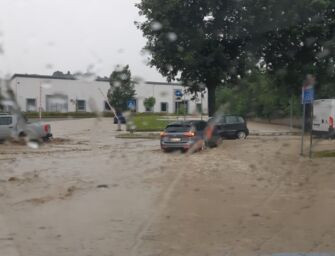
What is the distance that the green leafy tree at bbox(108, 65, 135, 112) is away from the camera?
5805mm

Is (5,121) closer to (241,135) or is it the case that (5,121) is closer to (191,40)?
(191,40)

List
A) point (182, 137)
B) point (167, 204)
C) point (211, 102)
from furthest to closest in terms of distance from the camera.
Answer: point (182, 137) → point (211, 102) → point (167, 204)

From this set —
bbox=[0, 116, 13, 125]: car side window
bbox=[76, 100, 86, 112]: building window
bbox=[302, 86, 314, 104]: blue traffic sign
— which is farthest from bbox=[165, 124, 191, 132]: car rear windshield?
bbox=[76, 100, 86, 112]: building window

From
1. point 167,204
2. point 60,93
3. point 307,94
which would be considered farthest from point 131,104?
point 307,94

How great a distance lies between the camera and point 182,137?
20.2 metres

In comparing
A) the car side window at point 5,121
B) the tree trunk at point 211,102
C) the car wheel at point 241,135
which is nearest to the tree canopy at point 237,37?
the tree trunk at point 211,102

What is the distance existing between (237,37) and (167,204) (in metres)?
9.67

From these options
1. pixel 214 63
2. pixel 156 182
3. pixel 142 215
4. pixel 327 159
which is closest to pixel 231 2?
pixel 214 63

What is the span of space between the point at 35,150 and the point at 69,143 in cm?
380

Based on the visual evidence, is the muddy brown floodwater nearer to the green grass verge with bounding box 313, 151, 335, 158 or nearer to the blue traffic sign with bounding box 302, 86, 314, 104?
the green grass verge with bounding box 313, 151, 335, 158

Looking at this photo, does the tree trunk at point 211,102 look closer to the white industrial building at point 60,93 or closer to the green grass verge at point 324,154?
the white industrial building at point 60,93

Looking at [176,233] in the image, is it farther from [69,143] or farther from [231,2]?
[69,143]

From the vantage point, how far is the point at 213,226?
8.00 metres

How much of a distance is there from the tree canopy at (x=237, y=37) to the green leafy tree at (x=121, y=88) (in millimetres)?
7051
